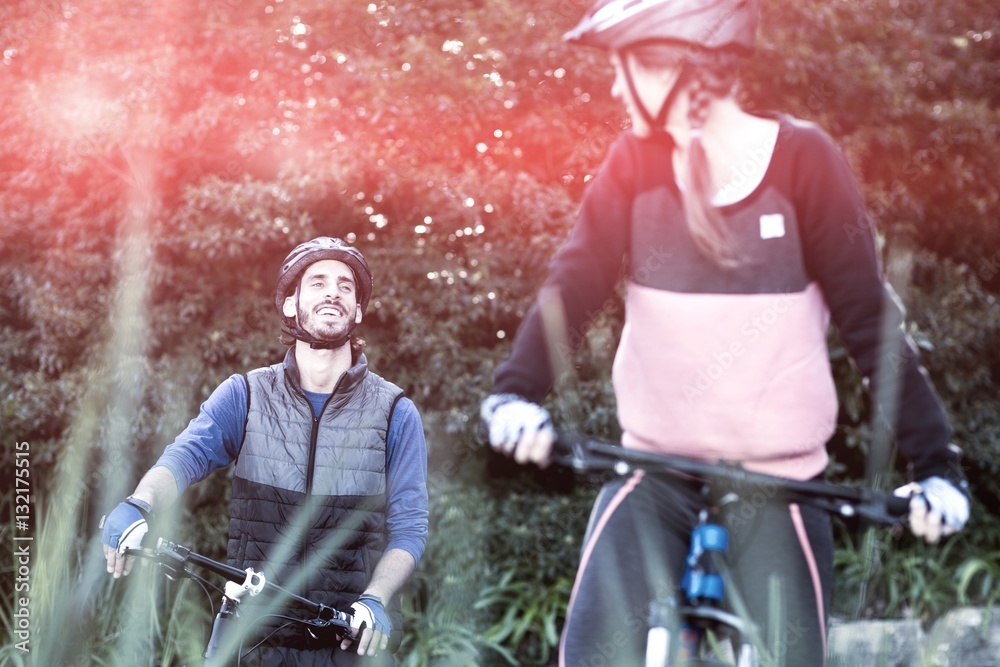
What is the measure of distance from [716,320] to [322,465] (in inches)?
38.2

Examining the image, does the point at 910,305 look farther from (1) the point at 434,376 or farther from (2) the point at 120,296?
(2) the point at 120,296

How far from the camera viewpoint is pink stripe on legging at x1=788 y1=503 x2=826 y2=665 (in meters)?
2.00

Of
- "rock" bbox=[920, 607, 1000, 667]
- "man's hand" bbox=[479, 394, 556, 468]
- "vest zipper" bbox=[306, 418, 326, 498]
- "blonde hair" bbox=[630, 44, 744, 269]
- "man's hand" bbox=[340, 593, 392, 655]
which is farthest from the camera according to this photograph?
"rock" bbox=[920, 607, 1000, 667]

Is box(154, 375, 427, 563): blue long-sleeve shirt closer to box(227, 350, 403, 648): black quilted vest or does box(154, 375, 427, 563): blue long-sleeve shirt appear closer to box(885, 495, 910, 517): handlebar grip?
box(227, 350, 403, 648): black quilted vest

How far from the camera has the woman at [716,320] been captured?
6.47 ft

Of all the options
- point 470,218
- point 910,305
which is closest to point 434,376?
point 470,218

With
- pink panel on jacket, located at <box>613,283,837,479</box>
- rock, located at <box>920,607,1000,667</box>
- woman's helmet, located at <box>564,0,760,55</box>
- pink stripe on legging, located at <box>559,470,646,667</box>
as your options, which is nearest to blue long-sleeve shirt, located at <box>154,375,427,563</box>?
pink stripe on legging, located at <box>559,470,646,667</box>

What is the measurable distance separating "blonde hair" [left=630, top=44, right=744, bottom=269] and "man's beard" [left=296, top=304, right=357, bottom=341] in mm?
841

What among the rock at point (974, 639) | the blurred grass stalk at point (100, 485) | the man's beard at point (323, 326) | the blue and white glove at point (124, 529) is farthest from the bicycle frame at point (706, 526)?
the rock at point (974, 639)

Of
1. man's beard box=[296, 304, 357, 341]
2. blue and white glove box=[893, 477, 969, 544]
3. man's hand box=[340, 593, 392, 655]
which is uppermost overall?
man's beard box=[296, 304, 357, 341]

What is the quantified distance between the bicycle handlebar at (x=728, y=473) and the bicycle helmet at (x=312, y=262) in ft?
2.50

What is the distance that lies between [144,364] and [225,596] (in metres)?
3.37

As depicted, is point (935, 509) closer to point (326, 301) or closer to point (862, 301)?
point (862, 301)

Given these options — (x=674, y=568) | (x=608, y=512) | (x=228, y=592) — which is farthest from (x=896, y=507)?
(x=228, y=592)
